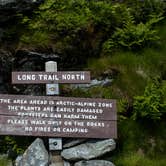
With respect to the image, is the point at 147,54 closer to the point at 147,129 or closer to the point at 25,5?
the point at 147,129

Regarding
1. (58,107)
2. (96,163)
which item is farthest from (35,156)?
(96,163)

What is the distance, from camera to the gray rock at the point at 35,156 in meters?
8.44

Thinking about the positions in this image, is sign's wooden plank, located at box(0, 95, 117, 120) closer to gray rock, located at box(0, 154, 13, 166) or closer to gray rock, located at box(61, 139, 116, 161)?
gray rock, located at box(61, 139, 116, 161)

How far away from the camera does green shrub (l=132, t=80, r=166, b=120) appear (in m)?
8.78

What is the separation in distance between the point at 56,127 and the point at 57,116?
21 cm

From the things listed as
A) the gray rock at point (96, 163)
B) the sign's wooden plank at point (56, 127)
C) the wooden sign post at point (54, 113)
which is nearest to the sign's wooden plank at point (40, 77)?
the wooden sign post at point (54, 113)

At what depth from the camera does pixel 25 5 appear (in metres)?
10.1

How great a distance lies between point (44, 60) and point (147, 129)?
258 centimetres

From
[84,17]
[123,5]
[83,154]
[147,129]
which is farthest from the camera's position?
[123,5]

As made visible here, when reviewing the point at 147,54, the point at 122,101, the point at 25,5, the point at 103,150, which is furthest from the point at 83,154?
the point at 25,5

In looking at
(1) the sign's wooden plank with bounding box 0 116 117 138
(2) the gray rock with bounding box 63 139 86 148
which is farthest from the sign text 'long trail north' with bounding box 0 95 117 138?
(2) the gray rock with bounding box 63 139 86 148

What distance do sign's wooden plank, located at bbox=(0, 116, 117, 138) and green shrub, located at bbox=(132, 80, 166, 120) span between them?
0.66m

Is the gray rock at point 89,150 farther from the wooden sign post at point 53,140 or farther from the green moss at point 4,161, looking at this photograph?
the green moss at point 4,161

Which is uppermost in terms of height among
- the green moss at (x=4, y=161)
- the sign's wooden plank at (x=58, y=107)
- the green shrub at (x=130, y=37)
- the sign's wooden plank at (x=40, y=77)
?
the green shrub at (x=130, y=37)
